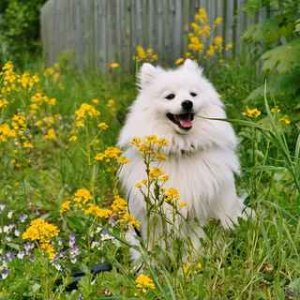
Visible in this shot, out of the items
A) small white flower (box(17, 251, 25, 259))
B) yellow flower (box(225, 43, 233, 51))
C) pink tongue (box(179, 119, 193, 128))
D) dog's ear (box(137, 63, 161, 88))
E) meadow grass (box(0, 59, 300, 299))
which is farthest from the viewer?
yellow flower (box(225, 43, 233, 51))

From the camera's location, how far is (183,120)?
14.9 feet

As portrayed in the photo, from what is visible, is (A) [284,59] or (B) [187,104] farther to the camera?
(A) [284,59]

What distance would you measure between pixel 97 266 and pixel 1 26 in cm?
1239

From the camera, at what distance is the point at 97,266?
391cm

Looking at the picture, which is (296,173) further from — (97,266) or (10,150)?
(10,150)

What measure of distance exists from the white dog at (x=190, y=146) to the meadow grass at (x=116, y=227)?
0.52 feet

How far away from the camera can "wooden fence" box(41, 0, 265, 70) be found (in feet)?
28.8

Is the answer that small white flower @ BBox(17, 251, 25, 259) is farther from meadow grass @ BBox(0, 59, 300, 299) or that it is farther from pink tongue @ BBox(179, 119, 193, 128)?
pink tongue @ BBox(179, 119, 193, 128)

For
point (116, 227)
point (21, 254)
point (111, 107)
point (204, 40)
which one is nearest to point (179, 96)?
point (116, 227)

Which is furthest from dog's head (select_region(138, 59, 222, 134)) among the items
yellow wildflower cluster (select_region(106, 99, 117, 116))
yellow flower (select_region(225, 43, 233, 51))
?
yellow flower (select_region(225, 43, 233, 51))

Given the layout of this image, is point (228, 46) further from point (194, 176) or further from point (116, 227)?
point (116, 227)

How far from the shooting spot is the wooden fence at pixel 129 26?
345 inches

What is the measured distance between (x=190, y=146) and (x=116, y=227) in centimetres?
100

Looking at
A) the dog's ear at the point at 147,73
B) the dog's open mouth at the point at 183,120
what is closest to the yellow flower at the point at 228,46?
the dog's ear at the point at 147,73
